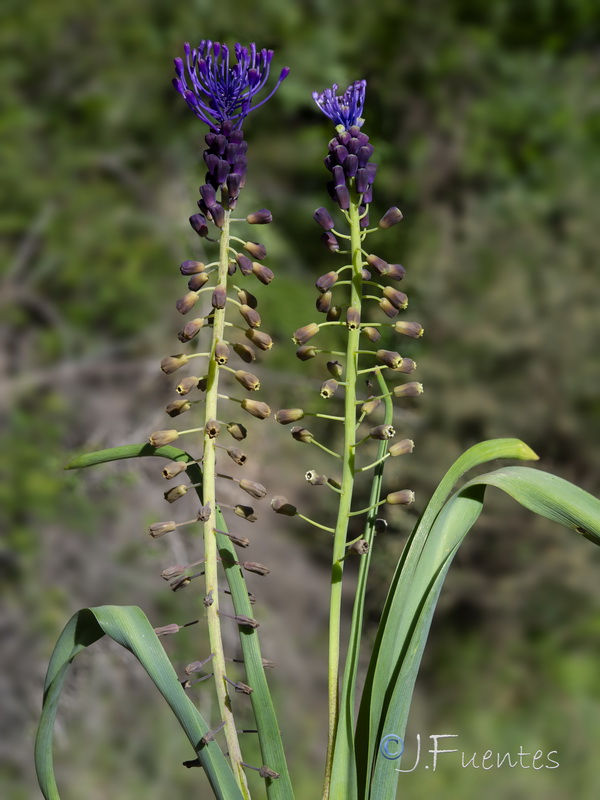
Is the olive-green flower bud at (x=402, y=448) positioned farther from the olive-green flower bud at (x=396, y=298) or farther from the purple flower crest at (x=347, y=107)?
the purple flower crest at (x=347, y=107)

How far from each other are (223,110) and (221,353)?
0.13 m

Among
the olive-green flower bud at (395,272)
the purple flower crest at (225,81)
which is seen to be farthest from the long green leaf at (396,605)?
the purple flower crest at (225,81)

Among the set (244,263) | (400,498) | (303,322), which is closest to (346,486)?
(400,498)

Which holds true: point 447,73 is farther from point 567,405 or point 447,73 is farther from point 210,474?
point 210,474

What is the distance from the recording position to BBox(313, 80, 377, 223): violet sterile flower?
1.53ft

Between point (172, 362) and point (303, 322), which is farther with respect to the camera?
point (303, 322)

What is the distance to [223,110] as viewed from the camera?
1.51 feet

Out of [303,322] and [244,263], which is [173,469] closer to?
[244,263]

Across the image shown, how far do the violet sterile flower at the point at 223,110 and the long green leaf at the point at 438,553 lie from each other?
203mm

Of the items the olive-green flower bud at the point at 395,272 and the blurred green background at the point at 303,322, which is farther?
the blurred green background at the point at 303,322

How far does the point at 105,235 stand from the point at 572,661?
1332mm

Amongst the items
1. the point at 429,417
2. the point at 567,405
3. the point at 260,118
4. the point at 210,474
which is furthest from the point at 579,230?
the point at 210,474

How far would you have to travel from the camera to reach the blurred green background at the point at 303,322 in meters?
1.59

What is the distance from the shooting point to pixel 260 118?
1915 mm
